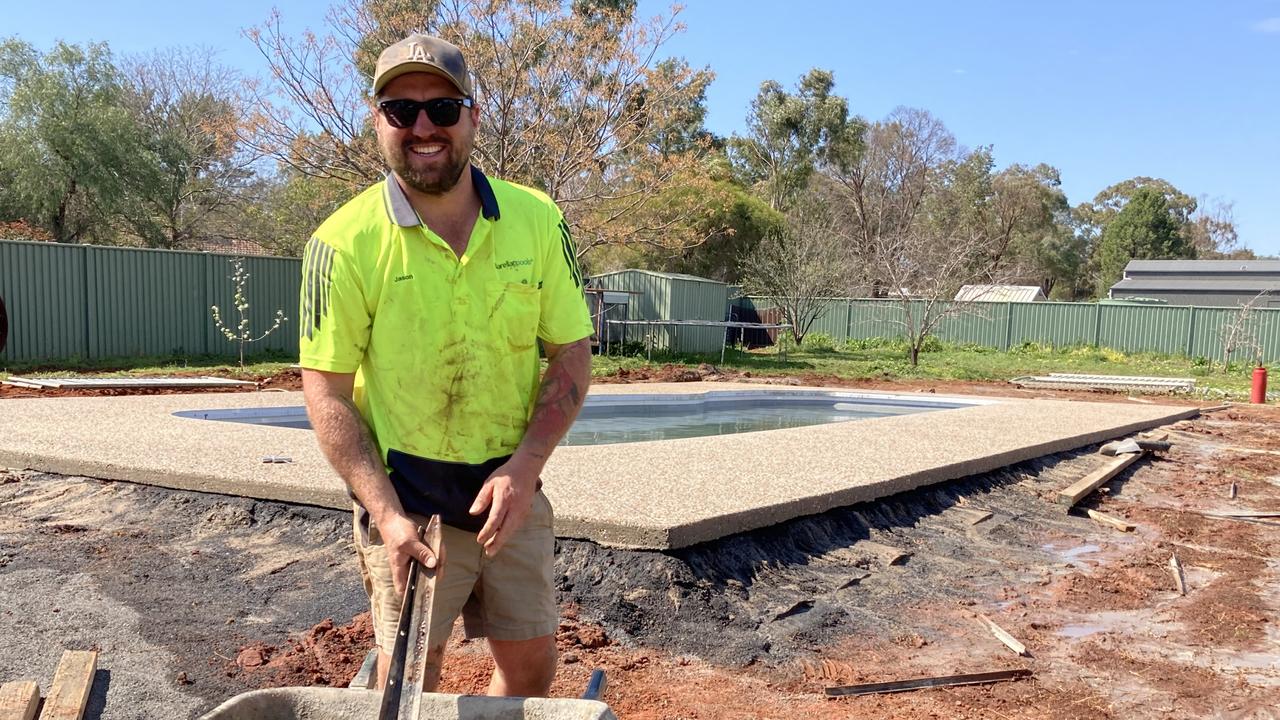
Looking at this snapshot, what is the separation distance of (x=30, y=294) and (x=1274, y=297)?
4116 centimetres

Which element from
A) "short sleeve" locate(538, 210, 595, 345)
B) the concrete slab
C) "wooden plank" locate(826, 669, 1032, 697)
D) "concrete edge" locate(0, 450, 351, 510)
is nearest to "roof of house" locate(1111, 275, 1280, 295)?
the concrete slab

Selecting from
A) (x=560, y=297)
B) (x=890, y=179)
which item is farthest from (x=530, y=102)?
(x=890, y=179)

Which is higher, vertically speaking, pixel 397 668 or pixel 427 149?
pixel 427 149

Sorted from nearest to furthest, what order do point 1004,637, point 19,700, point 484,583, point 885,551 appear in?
point 484,583
point 19,700
point 1004,637
point 885,551

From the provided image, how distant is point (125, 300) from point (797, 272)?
17.1m

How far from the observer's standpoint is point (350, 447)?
2154 mm

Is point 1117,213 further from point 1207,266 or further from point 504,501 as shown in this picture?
point 504,501

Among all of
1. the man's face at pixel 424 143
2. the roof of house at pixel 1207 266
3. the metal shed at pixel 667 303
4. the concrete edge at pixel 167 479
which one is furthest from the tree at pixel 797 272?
the man's face at pixel 424 143

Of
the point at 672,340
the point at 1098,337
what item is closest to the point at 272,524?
the point at 672,340

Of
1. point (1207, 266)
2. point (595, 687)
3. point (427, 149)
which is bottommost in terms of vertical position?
point (595, 687)

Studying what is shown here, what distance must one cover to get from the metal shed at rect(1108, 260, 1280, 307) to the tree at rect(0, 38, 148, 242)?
121 feet

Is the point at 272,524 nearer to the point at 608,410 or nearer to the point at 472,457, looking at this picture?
the point at 472,457

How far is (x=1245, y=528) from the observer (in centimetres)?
734

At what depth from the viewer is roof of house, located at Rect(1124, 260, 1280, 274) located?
40250 millimetres
